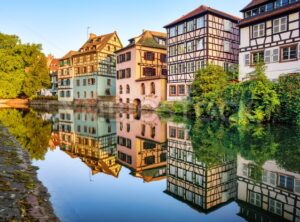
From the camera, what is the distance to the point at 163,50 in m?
47.9

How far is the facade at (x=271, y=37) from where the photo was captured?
24.7m

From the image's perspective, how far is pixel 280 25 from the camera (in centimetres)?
2584

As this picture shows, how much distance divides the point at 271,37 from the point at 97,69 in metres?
36.6

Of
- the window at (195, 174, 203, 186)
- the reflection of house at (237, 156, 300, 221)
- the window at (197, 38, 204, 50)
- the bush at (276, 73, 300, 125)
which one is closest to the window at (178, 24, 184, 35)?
the window at (197, 38, 204, 50)

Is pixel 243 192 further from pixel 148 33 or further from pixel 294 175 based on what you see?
pixel 148 33

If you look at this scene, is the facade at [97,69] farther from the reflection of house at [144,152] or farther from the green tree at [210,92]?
the reflection of house at [144,152]

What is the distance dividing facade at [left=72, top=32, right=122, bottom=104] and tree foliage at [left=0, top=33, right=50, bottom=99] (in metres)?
11.5

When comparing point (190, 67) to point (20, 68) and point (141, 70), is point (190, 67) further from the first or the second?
point (20, 68)

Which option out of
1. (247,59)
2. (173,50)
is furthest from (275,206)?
(173,50)

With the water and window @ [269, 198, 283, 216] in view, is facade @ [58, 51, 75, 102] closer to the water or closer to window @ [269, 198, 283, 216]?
the water

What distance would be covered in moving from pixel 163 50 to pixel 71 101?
25.2 m

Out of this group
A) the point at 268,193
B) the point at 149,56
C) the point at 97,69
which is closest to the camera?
the point at 268,193

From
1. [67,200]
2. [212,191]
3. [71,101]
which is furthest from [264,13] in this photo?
[71,101]

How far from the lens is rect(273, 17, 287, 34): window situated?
25.5 m
